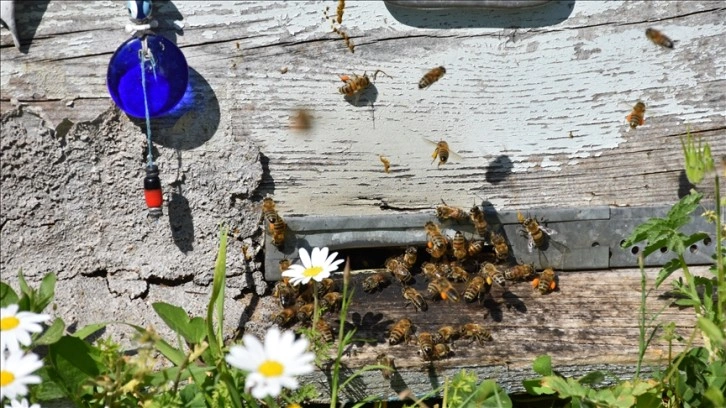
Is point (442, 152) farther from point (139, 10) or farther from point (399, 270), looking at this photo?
point (139, 10)

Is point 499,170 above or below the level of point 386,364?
above

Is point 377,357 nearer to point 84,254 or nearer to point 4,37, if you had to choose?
point 84,254

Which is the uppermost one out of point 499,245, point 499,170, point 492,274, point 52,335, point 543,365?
point 499,170

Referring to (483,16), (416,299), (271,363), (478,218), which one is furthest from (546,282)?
(271,363)

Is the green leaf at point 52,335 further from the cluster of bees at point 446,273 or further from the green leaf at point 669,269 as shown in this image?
the green leaf at point 669,269

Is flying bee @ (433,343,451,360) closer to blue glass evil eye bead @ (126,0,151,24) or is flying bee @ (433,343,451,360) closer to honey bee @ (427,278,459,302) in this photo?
honey bee @ (427,278,459,302)

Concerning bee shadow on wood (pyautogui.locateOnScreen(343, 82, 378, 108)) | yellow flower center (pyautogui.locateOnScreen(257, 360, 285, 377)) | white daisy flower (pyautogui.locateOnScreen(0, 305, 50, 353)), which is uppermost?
bee shadow on wood (pyautogui.locateOnScreen(343, 82, 378, 108))

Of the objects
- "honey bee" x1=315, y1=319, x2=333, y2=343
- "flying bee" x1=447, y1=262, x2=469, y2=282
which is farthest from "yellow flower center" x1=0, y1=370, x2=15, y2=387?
"flying bee" x1=447, y1=262, x2=469, y2=282
